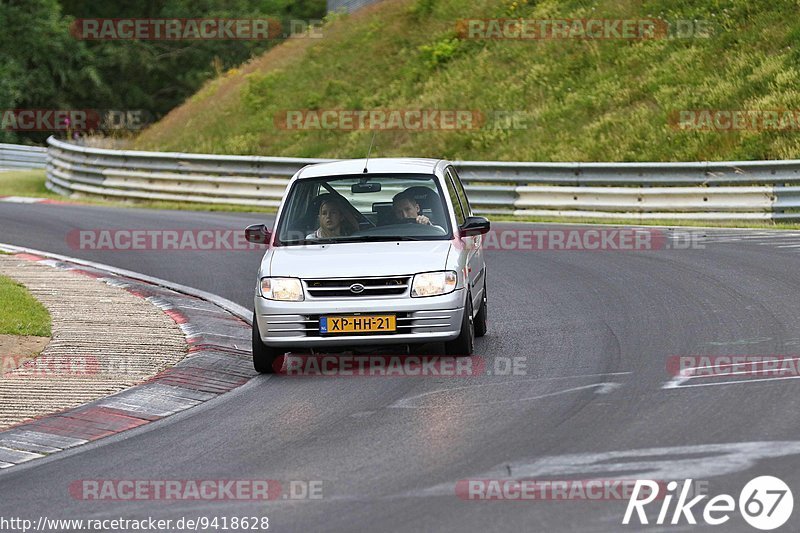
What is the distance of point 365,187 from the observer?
11.6 metres

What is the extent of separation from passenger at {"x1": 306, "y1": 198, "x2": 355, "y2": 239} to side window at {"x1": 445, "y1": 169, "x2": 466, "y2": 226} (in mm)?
971

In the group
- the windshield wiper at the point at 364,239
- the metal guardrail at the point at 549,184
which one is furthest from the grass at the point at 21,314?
the metal guardrail at the point at 549,184

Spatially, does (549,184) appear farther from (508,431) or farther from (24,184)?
(24,184)

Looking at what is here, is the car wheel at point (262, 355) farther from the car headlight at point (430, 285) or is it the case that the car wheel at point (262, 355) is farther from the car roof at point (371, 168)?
the car roof at point (371, 168)

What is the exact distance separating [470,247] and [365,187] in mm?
1095

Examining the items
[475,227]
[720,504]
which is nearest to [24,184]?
[475,227]

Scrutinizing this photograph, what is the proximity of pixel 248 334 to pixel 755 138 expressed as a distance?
50.9ft

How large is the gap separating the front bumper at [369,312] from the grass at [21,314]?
2.88 meters

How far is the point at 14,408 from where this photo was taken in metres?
9.50

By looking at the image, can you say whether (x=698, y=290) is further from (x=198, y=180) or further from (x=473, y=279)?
(x=198, y=180)

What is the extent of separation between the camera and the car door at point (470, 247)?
11.4m

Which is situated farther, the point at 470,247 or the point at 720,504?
the point at 470,247

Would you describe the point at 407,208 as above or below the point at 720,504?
above

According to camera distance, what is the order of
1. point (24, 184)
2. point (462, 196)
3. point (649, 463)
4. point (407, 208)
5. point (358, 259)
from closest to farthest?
point (649, 463) → point (358, 259) → point (407, 208) → point (462, 196) → point (24, 184)
